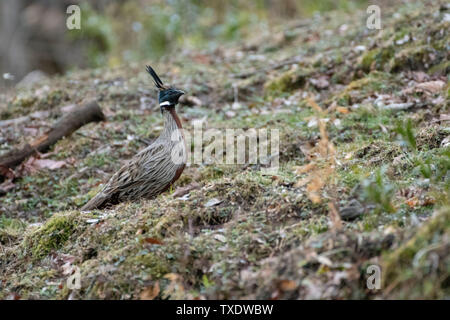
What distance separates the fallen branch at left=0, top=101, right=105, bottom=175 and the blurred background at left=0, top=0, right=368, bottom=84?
5.86 m

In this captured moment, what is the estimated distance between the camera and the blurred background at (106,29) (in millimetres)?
13797

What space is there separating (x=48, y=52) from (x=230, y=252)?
12.8 meters

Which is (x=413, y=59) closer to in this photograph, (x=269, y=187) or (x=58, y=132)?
(x=269, y=187)

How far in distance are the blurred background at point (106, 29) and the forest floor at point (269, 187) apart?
168 inches

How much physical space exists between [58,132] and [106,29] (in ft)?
24.8

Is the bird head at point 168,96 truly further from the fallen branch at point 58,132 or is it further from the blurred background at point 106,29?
the blurred background at point 106,29

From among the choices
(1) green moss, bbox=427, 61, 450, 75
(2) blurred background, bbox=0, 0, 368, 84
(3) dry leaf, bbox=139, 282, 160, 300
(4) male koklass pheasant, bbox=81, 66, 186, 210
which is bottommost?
(3) dry leaf, bbox=139, 282, 160, 300

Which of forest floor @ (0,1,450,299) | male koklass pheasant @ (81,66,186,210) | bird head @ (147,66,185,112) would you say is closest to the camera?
forest floor @ (0,1,450,299)

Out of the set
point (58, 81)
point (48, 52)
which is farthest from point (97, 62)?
point (58, 81)

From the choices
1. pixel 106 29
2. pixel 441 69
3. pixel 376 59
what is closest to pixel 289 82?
pixel 376 59

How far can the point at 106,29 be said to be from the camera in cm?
1411

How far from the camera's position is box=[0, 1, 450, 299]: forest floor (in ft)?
11.0

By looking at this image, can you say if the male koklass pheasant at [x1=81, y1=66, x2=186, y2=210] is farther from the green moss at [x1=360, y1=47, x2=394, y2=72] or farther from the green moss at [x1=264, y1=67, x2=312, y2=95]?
the green moss at [x1=360, y1=47, x2=394, y2=72]

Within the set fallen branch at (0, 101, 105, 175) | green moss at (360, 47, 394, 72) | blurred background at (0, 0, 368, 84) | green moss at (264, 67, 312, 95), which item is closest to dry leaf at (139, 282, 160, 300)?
fallen branch at (0, 101, 105, 175)
